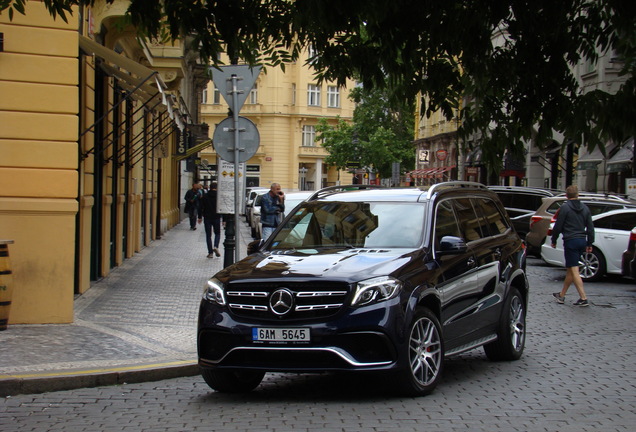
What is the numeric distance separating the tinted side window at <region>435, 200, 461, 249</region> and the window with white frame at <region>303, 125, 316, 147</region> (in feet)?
233

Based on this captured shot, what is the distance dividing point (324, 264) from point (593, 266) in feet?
38.9

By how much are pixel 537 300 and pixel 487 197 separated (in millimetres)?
5590

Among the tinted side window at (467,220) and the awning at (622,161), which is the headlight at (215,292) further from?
the awning at (622,161)

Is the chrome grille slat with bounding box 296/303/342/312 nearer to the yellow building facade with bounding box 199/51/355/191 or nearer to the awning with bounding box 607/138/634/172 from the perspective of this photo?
the awning with bounding box 607/138/634/172

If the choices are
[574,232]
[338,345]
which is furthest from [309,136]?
[338,345]

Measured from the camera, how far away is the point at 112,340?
9.76 m

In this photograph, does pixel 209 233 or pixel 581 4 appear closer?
pixel 581 4

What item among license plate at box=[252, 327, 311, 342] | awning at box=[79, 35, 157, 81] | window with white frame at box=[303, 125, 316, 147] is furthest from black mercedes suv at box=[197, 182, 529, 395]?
window with white frame at box=[303, 125, 316, 147]

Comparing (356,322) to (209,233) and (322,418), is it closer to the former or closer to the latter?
(322,418)

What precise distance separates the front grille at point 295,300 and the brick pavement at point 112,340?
1.73 meters

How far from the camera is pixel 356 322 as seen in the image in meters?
6.82

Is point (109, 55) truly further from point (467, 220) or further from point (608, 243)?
point (608, 243)

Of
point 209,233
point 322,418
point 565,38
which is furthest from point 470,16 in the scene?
point 209,233

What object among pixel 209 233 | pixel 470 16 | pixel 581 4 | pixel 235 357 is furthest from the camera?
pixel 209 233
